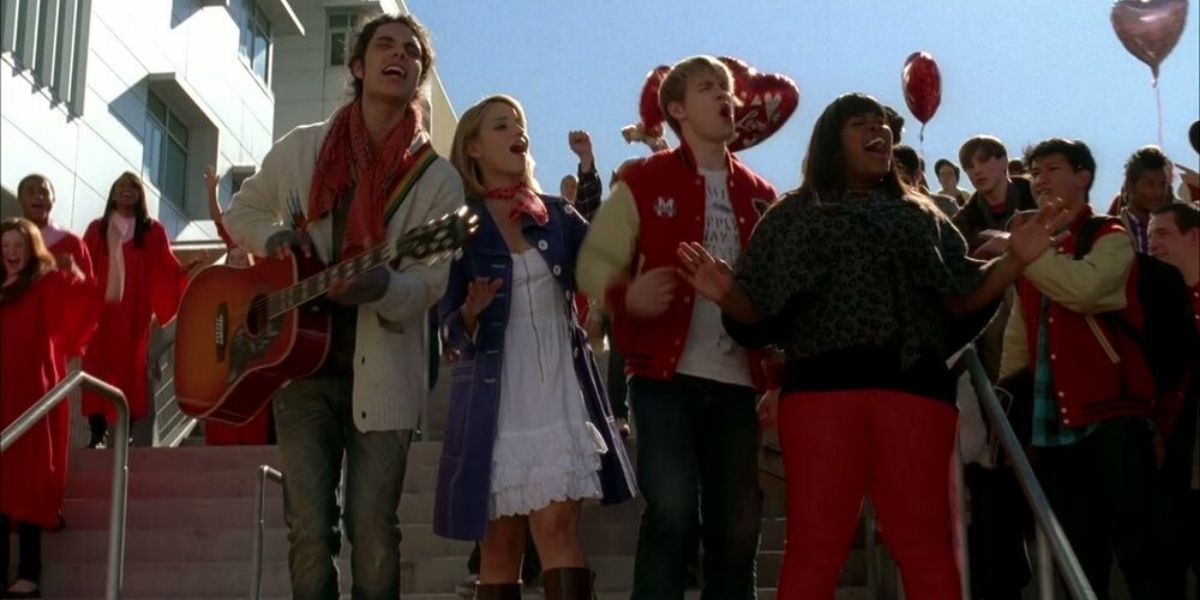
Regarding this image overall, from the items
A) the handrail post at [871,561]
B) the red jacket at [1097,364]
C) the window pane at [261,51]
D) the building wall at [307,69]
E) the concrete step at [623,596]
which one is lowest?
the concrete step at [623,596]

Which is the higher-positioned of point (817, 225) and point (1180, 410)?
point (817, 225)

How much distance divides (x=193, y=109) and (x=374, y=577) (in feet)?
46.8

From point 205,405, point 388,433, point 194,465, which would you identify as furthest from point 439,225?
point 194,465

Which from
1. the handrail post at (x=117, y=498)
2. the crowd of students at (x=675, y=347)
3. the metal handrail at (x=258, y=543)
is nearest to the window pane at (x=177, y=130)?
the metal handrail at (x=258, y=543)

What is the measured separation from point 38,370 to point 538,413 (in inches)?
84.8

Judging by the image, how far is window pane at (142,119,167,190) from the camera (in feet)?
42.6

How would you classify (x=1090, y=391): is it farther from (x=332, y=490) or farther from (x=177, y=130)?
(x=177, y=130)

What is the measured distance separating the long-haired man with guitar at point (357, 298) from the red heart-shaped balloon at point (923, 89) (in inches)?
242

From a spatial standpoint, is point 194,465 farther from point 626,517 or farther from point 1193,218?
point 1193,218

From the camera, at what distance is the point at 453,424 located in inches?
199

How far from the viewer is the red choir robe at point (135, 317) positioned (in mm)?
9711

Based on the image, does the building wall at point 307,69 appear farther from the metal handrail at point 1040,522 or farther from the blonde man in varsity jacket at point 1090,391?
the metal handrail at point 1040,522

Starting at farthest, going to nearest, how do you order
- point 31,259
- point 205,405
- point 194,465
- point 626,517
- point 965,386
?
1. point 194,465
2. point 626,517
3. point 965,386
4. point 205,405
5. point 31,259

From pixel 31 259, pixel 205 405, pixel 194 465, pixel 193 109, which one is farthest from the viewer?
pixel 193 109
